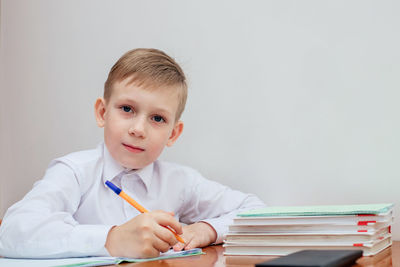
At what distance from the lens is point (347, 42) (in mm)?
1354

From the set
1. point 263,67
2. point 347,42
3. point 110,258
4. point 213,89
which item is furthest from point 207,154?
point 110,258

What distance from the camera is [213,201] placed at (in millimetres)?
1359

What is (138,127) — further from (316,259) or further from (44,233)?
(316,259)

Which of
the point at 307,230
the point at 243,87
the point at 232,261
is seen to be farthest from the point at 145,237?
the point at 243,87

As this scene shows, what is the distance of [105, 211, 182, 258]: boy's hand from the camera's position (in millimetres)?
937

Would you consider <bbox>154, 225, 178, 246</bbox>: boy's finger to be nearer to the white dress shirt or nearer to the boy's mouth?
the white dress shirt

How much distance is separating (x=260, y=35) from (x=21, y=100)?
822 millimetres

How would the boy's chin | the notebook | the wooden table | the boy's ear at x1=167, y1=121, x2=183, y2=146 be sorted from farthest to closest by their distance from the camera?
1. the boy's ear at x1=167, y1=121, x2=183, y2=146
2. the boy's chin
3. the wooden table
4. the notebook

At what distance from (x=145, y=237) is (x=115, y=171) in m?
0.34

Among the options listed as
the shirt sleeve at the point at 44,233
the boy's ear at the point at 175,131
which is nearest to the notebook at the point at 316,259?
the shirt sleeve at the point at 44,233

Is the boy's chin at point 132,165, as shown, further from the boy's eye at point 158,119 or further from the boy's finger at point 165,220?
the boy's finger at point 165,220

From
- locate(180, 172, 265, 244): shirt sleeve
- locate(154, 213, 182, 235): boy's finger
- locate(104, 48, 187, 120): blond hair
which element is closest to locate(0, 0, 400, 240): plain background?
locate(180, 172, 265, 244): shirt sleeve

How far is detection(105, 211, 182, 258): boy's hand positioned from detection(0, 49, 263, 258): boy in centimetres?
1

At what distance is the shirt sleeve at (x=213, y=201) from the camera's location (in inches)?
52.8
